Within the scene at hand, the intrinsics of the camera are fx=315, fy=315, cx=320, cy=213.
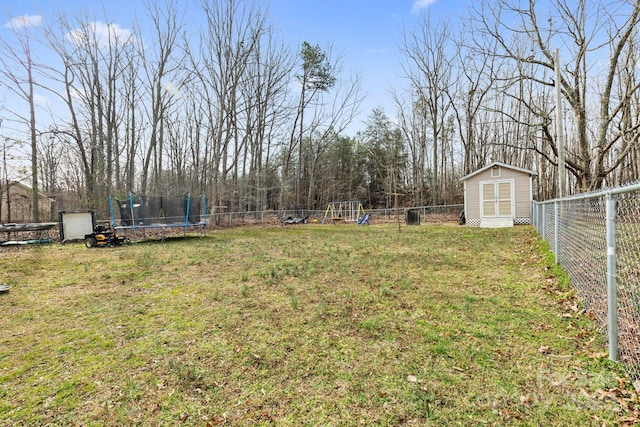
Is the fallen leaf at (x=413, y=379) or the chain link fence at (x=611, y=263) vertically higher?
the chain link fence at (x=611, y=263)

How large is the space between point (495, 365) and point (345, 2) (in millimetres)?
14812

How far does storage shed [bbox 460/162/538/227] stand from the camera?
45.9ft

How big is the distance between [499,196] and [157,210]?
14.3m

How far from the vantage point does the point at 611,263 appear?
7.17ft

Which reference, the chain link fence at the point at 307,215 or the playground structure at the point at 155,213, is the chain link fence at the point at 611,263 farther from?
the chain link fence at the point at 307,215

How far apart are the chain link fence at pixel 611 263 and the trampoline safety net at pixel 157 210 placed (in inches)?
407

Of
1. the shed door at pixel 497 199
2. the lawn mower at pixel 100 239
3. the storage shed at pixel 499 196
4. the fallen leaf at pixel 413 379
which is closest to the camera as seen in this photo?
the fallen leaf at pixel 413 379

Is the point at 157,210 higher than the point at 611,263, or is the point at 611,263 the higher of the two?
the point at 157,210

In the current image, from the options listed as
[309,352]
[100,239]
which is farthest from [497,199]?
[100,239]

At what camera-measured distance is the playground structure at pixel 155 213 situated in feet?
32.8

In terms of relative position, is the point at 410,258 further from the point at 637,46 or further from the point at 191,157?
the point at 191,157

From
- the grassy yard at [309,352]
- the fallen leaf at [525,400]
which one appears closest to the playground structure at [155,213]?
the grassy yard at [309,352]

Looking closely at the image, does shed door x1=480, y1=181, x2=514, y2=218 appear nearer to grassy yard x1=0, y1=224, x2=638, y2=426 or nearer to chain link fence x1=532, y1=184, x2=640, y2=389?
grassy yard x1=0, y1=224, x2=638, y2=426

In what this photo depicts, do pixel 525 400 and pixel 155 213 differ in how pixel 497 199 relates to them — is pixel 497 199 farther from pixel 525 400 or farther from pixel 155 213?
pixel 525 400
